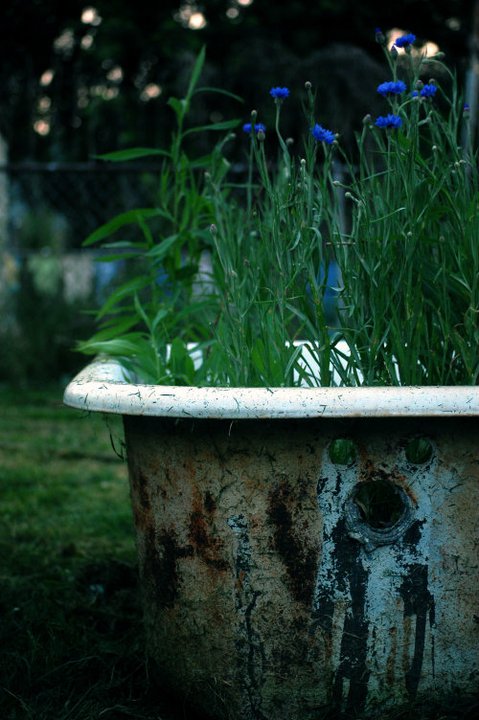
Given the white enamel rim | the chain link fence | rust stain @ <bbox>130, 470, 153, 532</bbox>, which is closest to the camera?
the white enamel rim

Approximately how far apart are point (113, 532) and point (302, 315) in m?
1.34

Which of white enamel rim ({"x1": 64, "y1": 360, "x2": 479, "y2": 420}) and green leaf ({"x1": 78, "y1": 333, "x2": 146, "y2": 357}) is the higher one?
A: green leaf ({"x1": 78, "y1": 333, "x2": 146, "y2": 357})

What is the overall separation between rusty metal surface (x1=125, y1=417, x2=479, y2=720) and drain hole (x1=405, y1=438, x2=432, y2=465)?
0.01 meters

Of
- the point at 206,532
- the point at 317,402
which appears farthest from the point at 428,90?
the point at 206,532

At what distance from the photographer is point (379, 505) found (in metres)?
1.31

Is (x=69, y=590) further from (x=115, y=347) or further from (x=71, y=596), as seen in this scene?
(x=115, y=347)

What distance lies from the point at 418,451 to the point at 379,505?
0.11 metres

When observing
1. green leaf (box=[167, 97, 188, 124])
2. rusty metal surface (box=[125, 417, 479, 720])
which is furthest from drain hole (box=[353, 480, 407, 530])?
green leaf (box=[167, 97, 188, 124])

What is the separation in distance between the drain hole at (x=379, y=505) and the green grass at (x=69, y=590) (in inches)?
20.2

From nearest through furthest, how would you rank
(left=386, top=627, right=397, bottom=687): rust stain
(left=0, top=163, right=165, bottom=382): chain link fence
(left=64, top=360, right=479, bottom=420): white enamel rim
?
(left=64, top=360, right=479, bottom=420): white enamel rim
(left=386, top=627, right=397, bottom=687): rust stain
(left=0, top=163, right=165, bottom=382): chain link fence

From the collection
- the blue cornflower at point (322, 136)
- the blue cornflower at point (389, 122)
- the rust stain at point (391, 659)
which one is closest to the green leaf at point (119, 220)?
the blue cornflower at point (322, 136)

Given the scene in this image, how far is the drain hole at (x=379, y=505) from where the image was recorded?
128 centimetres

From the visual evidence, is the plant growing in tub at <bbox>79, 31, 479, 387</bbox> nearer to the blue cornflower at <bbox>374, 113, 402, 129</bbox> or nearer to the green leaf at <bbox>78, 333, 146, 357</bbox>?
the blue cornflower at <bbox>374, 113, 402, 129</bbox>

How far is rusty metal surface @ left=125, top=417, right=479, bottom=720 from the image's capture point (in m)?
1.21
